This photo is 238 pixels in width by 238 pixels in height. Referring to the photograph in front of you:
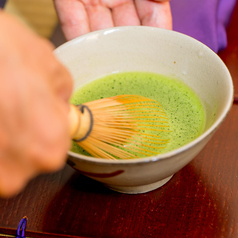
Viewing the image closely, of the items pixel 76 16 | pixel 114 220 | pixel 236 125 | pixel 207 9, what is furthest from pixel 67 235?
pixel 207 9

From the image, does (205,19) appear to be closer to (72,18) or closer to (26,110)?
(72,18)

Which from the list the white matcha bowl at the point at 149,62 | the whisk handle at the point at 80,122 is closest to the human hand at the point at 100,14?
the white matcha bowl at the point at 149,62

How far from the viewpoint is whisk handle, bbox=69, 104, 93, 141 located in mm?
417

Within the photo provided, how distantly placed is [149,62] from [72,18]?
0.85ft

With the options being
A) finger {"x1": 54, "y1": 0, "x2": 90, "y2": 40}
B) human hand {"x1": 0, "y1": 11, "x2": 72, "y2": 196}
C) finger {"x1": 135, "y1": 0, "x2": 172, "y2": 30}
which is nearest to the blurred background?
finger {"x1": 54, "y1": 0, "x2": 90, "y2": 40}

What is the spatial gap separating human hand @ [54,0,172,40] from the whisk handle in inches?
17.8

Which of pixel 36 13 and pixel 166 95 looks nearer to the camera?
pixel 166 95

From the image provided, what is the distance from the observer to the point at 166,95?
712 mm

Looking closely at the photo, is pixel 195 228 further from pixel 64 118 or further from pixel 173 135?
pixel 64 118

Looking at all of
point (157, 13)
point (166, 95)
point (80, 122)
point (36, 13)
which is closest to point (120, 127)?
point (80, 122)

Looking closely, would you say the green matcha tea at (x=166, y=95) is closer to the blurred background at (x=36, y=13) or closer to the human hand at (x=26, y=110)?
the human hand at (x=26, y=110)

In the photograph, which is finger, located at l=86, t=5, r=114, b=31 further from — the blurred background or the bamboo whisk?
the blurred background

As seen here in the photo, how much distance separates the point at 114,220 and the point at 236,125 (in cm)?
32

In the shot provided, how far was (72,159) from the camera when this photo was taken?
47 centimetres
